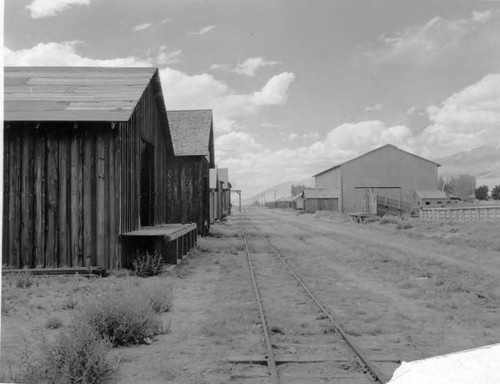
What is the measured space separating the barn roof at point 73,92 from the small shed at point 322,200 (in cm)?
4925

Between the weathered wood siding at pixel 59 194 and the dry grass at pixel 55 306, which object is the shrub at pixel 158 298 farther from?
the weathered wood siding at pixel 59 194

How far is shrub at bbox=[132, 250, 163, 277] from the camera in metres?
10.9

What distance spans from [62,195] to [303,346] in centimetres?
694

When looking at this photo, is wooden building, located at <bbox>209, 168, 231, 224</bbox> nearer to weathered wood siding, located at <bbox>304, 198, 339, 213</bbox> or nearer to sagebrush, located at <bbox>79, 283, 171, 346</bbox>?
weathered wood siding, located at <bbox>304, 198, 339, 213</bbox>

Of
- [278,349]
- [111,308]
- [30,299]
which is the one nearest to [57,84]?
[30,299]

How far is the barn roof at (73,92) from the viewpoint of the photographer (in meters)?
10.5

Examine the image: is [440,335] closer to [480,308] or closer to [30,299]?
[480,308]

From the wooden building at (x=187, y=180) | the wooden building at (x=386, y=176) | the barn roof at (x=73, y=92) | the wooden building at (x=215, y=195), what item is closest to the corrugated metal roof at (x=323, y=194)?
the wooden building at (x=386, y=176)

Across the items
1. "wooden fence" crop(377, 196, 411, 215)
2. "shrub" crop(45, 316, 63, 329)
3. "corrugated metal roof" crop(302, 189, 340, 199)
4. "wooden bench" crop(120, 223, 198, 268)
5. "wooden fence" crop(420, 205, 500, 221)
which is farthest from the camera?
"corrugated metal roof" crop(302, 189, 340, 199)

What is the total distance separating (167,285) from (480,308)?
214 inches

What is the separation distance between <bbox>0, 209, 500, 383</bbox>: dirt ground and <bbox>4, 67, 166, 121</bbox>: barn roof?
3.35 metres

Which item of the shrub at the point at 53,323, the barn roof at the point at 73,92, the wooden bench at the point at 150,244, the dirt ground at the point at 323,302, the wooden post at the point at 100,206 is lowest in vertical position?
the dirt ground at the point at 323,302

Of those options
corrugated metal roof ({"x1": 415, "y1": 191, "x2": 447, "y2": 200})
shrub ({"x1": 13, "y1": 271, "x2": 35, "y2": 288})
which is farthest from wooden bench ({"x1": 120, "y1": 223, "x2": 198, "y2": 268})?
corrugated metal roof ({"x1": 415, "y1": 191, "x2": 447, "y2": 200})

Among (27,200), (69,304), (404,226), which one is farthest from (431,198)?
(69,304)
